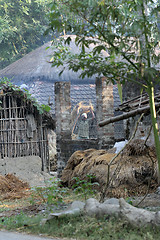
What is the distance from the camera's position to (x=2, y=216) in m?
6.97

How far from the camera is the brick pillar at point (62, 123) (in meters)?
12.1

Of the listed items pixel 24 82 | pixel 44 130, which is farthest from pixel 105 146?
pixel 24 82

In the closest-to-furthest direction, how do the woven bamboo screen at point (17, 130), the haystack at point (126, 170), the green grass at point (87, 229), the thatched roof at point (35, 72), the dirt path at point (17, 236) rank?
the green grass at point (87, 229) < the dirt path at point (17, 236) < the haystack at point (126, 170) < the woven bamboo screen at point (17, 130) < the thatched roof at point (35, 72)

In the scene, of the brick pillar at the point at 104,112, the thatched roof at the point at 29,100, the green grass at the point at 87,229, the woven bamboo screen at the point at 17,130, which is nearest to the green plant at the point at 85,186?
the green grass at the point at 87,229

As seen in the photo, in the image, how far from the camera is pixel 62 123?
12.2 metres

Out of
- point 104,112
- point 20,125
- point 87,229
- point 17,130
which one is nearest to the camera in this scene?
point 87,229

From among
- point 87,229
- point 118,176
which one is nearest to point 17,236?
point 87,229

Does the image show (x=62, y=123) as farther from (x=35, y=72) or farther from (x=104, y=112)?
(x=35, y=72)

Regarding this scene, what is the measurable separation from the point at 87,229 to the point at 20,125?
944cm

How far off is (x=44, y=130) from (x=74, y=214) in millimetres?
9541

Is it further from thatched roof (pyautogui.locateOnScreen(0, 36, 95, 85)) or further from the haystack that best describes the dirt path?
thatched roof (pyautogui.locateOnScreen(0, 36, 95, 85))

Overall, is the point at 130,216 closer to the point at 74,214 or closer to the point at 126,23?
the point at 74,214

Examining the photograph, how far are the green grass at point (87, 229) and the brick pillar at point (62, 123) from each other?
615 cm

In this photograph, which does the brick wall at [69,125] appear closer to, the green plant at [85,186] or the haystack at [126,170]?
the haystack at [126,170]
